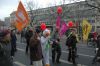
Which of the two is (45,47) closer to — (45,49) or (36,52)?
(45,49)

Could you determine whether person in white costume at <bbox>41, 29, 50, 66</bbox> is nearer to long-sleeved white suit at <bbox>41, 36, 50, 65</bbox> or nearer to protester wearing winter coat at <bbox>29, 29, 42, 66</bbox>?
long-sleeved white suit at <bbox>41, 36, 50, 65</bbox>

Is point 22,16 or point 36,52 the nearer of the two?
point 36,52

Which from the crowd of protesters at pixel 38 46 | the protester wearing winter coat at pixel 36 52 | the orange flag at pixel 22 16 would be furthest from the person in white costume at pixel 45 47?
the orange flag at pixel 22 16

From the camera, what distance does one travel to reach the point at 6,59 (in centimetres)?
585

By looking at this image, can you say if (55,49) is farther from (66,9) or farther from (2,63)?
(66,9)

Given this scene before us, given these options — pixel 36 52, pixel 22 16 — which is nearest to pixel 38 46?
pixel 36 52

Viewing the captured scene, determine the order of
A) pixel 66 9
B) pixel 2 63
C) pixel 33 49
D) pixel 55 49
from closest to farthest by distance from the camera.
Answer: pixel 2 63 < pixel 33 49 < pixel 55 49 < pixel 66 9

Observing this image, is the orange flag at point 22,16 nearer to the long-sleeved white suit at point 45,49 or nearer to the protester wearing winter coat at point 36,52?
the long-sleeved white suit at point 45,49

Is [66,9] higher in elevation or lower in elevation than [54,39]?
higher

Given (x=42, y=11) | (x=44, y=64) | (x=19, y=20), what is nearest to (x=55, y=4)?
(x=42, y=11)

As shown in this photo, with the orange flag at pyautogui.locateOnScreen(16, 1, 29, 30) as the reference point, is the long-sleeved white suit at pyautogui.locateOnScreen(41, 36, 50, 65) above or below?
below

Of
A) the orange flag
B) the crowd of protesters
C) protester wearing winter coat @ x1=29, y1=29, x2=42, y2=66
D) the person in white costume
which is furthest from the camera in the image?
the orange flag

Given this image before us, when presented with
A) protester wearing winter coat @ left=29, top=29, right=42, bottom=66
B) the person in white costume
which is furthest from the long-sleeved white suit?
protester wearing winter coat @ left=29, top=29, right=42, bottom=66

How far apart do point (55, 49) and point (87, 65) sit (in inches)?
73.3
